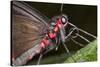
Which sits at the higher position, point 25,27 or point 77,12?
point 77,12

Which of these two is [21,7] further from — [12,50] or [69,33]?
[69,33]

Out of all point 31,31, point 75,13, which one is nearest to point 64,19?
point 75,13

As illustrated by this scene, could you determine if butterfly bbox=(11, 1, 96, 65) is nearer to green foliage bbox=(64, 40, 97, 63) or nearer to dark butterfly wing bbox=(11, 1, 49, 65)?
dark butterfly wing bbox=(11, 1, 49, 65)

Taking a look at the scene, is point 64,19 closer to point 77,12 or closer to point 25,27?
point 77,12

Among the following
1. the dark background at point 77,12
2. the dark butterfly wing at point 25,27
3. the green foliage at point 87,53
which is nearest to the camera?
the dark butterfly wing at point 25,27

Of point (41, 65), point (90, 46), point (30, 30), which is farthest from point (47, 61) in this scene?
point (90, 46)

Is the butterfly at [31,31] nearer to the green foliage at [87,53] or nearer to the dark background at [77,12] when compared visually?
the dark background at [77,12]

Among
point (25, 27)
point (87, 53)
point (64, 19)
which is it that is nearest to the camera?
point (25, 27)

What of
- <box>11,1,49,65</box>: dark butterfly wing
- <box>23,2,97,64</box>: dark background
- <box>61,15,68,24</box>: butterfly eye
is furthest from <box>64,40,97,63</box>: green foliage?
<box>11,1,49,65</box>: dark butterfly wing

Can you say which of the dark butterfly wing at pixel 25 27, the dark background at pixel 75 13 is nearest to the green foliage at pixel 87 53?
the dark background at pixel 75 13
